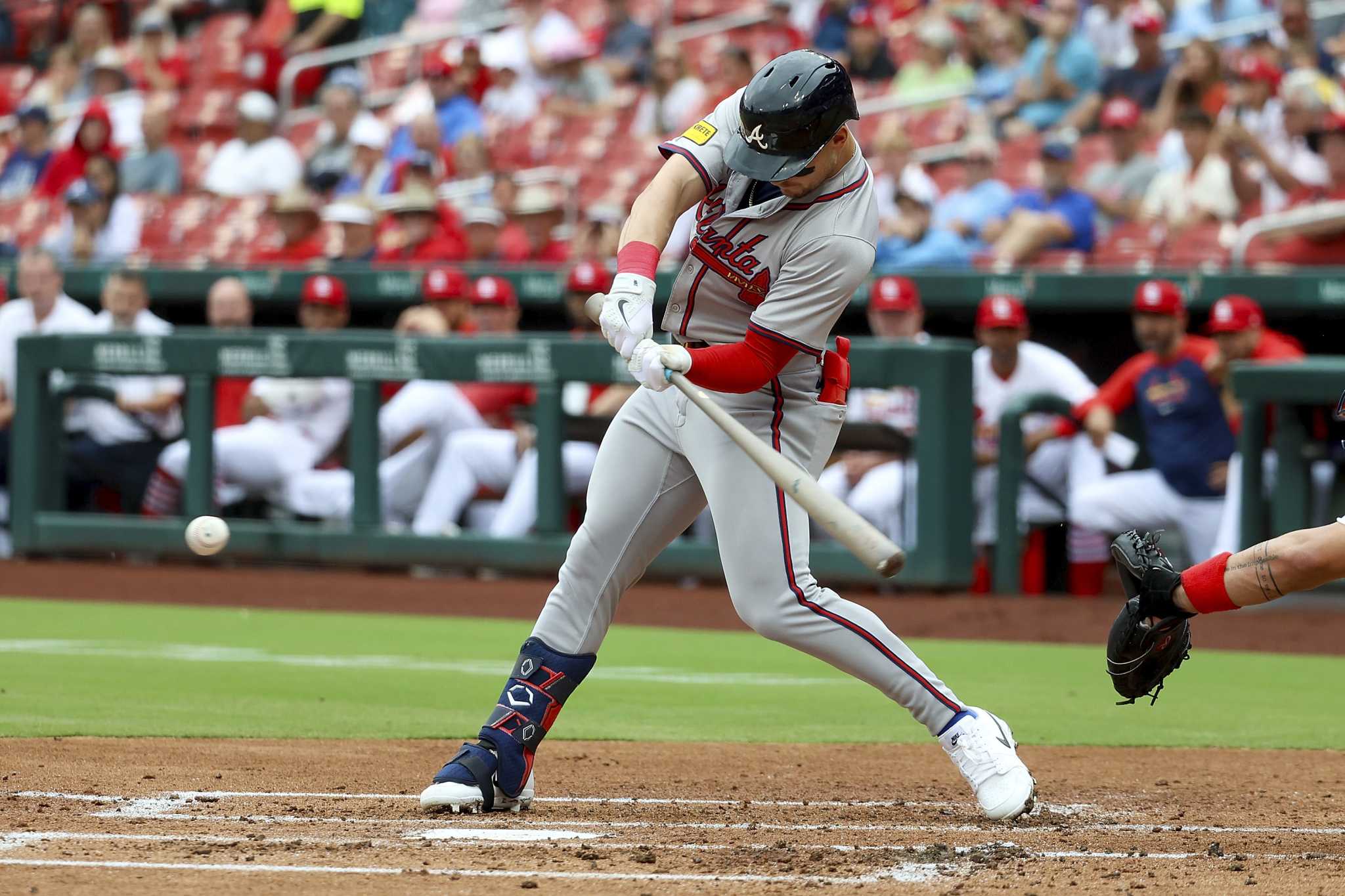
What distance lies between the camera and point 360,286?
37.0 feet

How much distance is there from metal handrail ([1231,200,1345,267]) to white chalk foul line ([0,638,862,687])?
380cm

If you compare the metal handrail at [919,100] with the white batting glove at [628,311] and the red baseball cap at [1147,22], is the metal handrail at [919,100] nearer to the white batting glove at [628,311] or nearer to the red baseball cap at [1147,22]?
the red baseball cap at [1147,22]

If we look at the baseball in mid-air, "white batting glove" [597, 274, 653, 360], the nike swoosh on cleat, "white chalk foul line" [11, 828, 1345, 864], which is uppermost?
"white batting glove" [597, 274, 653, 360]

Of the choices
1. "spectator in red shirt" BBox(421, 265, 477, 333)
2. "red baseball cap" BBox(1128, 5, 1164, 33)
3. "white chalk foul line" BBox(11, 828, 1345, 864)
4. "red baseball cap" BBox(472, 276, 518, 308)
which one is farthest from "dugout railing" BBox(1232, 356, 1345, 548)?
"white chalk foul line" BBox(11, 828, 1345, 864)

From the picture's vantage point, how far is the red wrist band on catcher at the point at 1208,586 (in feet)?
13.1

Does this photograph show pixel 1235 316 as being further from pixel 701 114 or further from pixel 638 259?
pixel 638 259

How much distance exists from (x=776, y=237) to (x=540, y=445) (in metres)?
5.61

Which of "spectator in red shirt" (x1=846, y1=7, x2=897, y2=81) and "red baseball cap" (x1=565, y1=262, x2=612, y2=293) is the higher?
"spectator in red shirt" (x1=846, y1=7, x2=897, y2=81)

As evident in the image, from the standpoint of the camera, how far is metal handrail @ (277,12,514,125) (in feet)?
49.9

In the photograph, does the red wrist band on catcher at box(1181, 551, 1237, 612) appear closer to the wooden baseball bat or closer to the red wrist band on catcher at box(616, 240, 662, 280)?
the wooden baseball bat

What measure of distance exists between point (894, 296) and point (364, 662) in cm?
356

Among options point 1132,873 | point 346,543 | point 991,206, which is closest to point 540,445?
point 346,543

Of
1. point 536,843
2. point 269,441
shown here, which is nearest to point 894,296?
point 269,441

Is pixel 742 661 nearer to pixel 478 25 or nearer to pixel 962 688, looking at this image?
pixel 962 688
